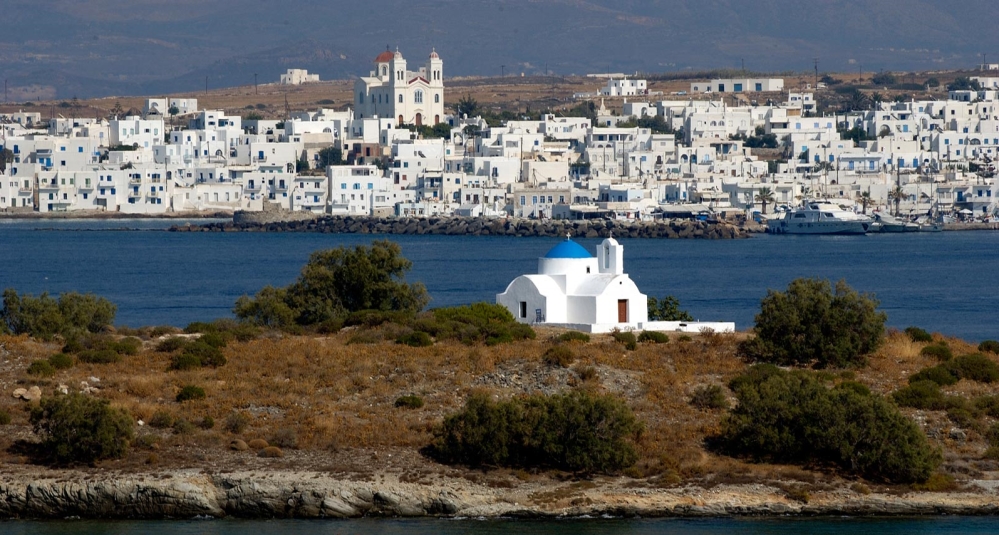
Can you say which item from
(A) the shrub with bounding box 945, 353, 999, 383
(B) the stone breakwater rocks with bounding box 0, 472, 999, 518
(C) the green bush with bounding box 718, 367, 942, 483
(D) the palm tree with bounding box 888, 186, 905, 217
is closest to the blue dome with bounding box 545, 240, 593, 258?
(A) the shrub with bounding box 945, 353, 999, 383

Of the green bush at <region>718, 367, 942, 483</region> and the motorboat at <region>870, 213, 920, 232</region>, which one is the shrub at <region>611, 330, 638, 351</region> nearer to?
the green bush at <region>718, 367, 942, 483</region>

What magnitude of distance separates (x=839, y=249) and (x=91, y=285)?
42.1 m

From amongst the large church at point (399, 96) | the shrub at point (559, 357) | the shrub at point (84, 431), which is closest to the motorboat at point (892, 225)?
the large church at point (399, 96)

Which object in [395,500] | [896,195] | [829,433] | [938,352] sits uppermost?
[896,195]

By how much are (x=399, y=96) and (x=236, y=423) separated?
386 feet

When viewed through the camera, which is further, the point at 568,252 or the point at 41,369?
the point at 568,252

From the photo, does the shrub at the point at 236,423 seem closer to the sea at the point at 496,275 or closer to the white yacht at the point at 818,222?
the sea at the point at 496,275

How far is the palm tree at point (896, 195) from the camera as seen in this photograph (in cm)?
11542

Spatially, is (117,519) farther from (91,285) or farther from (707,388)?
(91,285)

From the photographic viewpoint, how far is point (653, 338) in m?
30.3

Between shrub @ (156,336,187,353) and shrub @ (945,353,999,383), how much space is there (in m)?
12.7

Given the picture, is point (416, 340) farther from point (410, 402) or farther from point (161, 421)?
point (161, 421)

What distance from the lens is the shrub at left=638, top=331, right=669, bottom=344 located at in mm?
30219

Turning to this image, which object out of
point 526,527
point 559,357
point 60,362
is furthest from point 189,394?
point 526,527
